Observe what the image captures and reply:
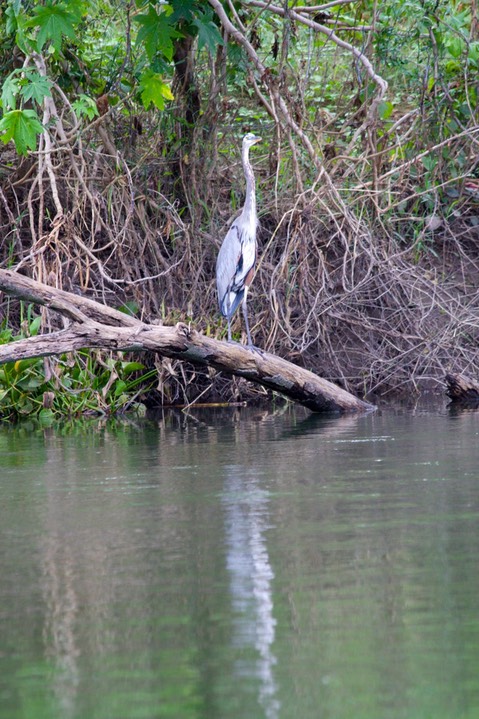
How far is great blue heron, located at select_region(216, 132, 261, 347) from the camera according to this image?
8.32m

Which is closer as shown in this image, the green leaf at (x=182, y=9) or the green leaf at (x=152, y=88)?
the green leaf at (x=182, y=9)

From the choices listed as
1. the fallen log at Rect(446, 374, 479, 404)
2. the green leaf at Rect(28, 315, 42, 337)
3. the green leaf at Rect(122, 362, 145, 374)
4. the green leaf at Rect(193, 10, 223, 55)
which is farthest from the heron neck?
the fallen log at Rect(446, 374, 479, 404)

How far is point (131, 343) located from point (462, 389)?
2855mm

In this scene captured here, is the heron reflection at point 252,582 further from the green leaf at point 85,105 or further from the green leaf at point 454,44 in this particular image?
the green leaf at point 454,44

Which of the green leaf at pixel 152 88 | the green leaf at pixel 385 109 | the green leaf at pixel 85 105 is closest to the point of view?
the green leaf at pixel 85 105

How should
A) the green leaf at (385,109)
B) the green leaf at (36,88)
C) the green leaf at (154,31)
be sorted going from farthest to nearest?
the green leaf at (385,109), the green leaf at (154,31), the green leaf at (36,88)

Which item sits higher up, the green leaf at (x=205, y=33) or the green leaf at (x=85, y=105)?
the green leaf at (x=205, y=33)

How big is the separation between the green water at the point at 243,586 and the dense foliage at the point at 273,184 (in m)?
3.87

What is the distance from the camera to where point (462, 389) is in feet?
27.0

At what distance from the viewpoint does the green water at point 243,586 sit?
208cm

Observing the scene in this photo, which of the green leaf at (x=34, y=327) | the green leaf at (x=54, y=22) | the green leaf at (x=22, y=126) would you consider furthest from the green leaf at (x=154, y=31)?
the green leaf at (x=34, y=327)

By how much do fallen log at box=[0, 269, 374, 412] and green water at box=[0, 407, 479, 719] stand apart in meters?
1.00

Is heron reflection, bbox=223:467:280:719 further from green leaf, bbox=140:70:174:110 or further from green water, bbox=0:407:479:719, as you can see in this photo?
green leaf, bbox=140:70:174:110

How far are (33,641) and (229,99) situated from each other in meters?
7.78
